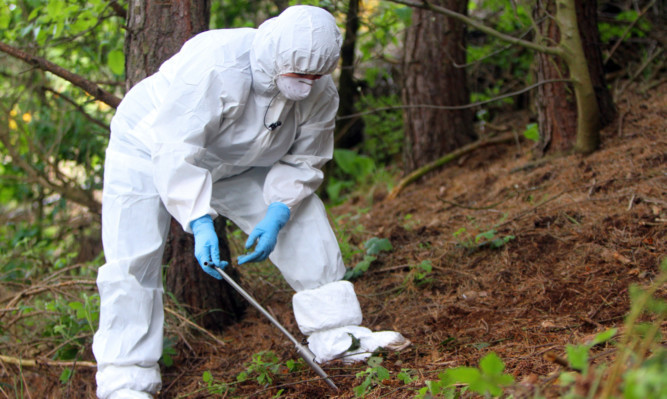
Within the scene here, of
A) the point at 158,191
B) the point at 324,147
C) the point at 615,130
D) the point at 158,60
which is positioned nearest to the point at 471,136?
the point at 615,130

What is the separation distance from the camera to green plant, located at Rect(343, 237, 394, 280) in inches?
135

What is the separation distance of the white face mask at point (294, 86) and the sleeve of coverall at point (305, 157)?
0.72 feet

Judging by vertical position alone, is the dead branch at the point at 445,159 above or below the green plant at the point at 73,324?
above

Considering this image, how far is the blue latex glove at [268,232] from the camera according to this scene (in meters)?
2.46

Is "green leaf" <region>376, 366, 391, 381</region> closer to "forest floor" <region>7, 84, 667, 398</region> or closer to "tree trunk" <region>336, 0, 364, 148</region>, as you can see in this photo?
"forest floor" <region>7, 84, 667, 398</region>

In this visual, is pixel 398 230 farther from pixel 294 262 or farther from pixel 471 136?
pixel 471 136

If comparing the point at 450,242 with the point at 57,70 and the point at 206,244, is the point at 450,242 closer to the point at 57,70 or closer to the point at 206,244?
the point at 206,244

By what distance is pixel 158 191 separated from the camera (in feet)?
8.03

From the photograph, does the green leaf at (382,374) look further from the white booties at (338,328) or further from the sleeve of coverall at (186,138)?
the sleeve of coverall at (186,138)

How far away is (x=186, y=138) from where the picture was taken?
2270 millimetres

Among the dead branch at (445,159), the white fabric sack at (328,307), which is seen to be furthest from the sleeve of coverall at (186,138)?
the dead branch at (445,159)

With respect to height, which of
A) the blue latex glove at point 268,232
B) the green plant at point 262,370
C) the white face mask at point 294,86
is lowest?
the green plant at point 262,370

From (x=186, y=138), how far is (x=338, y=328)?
1.05m

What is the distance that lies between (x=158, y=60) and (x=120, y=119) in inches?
24.8
